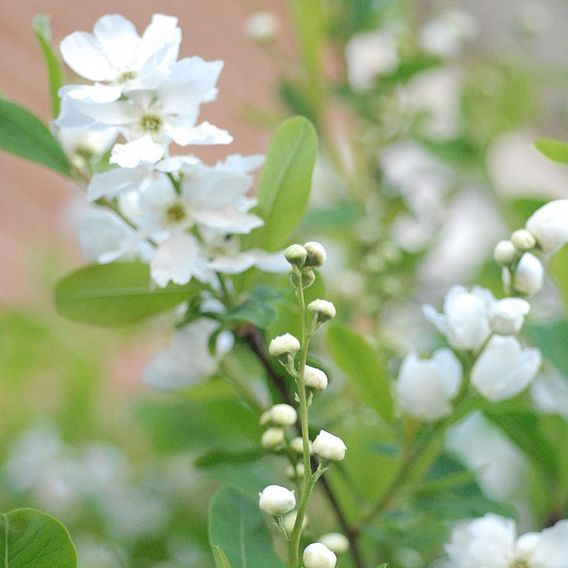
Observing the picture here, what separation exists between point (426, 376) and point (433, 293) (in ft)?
1.90

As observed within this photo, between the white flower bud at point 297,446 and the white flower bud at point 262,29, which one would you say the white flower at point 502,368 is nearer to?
the white flower bud at point 297,446

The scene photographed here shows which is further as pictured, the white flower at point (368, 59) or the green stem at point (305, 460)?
the white flower at point (368, 59)

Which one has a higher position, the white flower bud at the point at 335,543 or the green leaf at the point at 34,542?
the green leaf at the point at 34,542

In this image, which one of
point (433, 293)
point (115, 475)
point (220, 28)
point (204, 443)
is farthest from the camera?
point (220, 28)

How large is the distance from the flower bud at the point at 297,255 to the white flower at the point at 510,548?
13 cm

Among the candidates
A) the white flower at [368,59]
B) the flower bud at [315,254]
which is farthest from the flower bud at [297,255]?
the white flower at [368,59]

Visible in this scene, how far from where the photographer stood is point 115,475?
2.50 ft

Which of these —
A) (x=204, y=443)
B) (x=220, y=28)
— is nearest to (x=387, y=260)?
(x=204, y=443)

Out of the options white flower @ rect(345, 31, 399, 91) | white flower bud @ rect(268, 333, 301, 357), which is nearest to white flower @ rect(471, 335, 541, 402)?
white flower bud @ rect(268, 333, 301, 357)

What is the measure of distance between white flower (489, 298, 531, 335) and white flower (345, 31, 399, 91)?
1.42 feet

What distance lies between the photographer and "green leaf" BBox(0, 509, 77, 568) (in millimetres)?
278

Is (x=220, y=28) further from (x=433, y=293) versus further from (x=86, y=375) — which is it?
(x=86, y=375)

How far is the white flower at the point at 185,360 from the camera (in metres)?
0.38

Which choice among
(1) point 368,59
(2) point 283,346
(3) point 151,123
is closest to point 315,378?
(2) point 283,346
